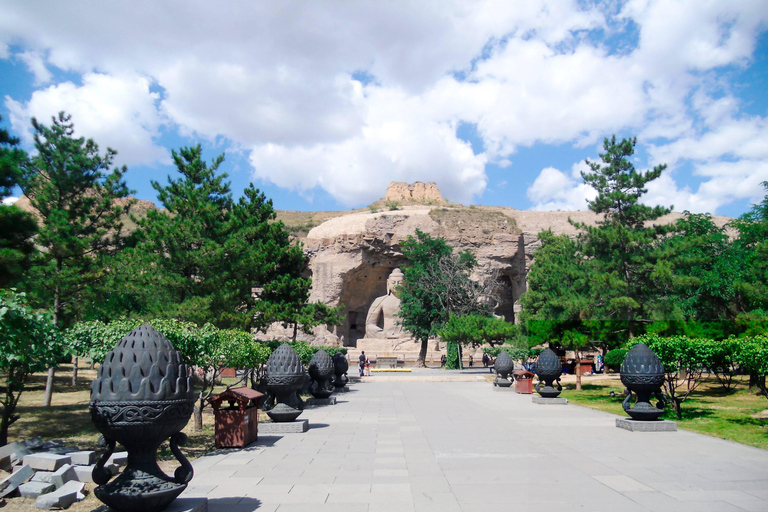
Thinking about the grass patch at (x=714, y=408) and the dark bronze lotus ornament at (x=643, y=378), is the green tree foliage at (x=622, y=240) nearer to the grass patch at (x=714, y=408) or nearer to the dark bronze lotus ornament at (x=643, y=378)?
the grass patch at (x=714, y=408)

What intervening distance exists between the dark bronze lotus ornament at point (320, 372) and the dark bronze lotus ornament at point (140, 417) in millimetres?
9358

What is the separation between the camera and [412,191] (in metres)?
70.2

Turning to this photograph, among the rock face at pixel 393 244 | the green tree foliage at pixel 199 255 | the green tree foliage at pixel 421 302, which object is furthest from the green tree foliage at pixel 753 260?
the rock face at pixel 393 244

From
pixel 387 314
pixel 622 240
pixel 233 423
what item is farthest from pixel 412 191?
pixel 233 423

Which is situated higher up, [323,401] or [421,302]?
[421,302]

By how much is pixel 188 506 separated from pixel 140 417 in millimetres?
909

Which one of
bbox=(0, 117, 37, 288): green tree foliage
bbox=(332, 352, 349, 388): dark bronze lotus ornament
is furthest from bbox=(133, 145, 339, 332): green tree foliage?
bbox=(0, 117, 37, 288): green tree foliage

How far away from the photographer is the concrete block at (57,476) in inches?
219

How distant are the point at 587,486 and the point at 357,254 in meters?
35.1

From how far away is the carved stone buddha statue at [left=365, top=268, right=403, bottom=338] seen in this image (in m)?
39.2

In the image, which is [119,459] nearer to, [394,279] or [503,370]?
[503,370]

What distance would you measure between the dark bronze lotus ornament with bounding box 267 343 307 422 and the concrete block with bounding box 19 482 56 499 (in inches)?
166

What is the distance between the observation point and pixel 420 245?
111 feet

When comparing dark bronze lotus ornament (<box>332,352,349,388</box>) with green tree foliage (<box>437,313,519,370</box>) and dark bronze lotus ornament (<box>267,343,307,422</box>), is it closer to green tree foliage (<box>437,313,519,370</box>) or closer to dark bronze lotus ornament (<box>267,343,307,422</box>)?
dark bronze lotus ornament (<box>267,343,307,422</box>)
